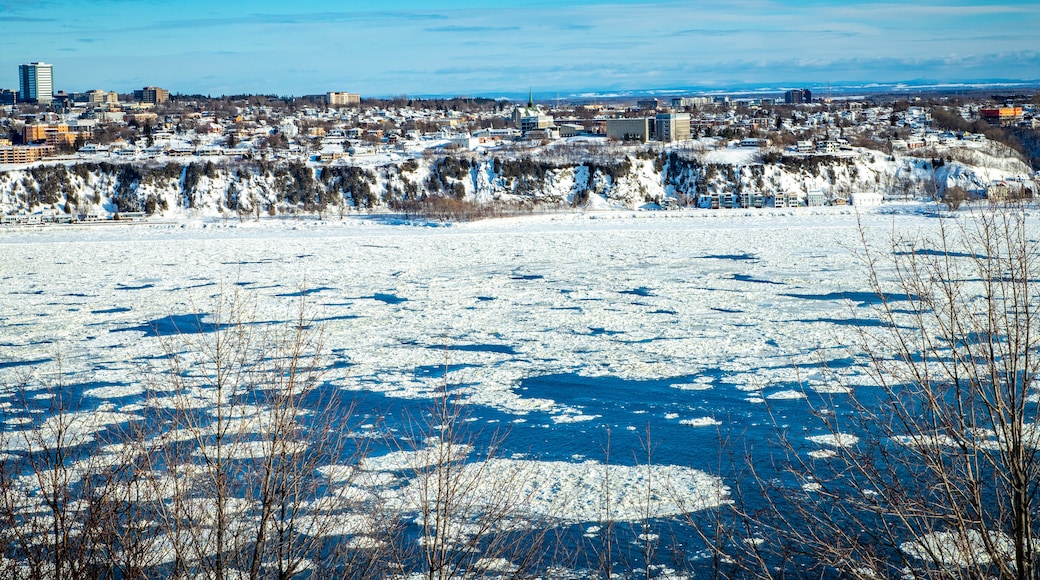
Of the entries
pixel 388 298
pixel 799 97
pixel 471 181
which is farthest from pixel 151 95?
pixel 388 298

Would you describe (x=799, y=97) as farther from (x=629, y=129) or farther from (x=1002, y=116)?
(x=629, y=129)

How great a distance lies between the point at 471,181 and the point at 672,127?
21.5 m

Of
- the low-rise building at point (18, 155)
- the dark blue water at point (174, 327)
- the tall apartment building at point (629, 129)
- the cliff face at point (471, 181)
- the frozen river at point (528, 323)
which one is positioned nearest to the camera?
the frozen river at point (528, 323)

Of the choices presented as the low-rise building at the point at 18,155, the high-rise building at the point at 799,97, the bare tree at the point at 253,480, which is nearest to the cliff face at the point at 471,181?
the low-rise building at the point at 18,155

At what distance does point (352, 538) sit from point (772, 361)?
7.44m

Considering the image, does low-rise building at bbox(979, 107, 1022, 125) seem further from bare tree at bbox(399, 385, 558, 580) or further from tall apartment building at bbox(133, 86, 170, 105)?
tall apartment building at bbox(133, 86, 170, 105)

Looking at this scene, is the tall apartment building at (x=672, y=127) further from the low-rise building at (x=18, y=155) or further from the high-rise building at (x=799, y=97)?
the high-rise building at (x=799, y=97)

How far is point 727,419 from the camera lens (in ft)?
37.3

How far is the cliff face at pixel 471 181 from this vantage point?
52.9 m

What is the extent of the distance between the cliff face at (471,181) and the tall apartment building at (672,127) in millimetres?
13317

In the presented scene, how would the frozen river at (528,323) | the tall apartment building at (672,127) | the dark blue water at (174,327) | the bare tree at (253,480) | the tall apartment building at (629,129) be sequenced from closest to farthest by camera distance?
the bare tree at (253,480) < the frozen river at (528,323) < the dark blue water at (174,327) < the tall apartment building at (629,129) < the tall apartment building at (672,127)

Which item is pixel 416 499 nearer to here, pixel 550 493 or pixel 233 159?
pixel 550 493

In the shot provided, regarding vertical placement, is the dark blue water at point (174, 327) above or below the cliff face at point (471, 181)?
below

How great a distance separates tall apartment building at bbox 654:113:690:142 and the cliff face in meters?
13.3
